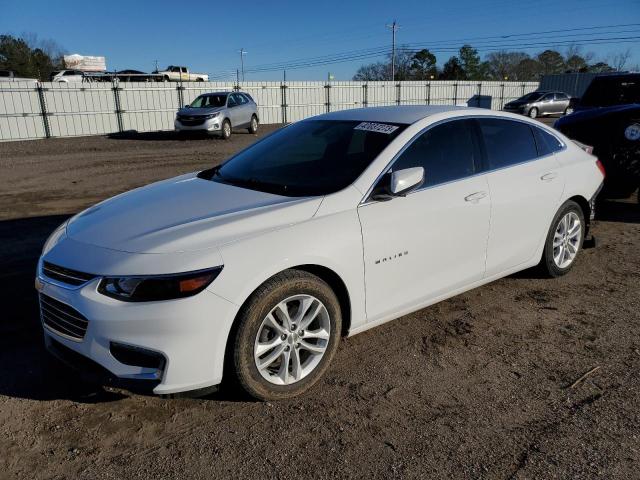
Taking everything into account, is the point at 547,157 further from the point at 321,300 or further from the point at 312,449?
the point at 312,449

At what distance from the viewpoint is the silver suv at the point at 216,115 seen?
19.1 metres

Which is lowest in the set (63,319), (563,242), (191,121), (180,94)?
(563,242)

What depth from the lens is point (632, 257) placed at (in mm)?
5664

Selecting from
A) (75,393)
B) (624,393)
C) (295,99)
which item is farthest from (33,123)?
(624,393)

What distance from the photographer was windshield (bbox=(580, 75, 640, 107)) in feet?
28.4

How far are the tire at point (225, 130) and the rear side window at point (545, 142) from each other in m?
15.9

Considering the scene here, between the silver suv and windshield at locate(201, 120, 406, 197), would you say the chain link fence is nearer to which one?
the silver suv

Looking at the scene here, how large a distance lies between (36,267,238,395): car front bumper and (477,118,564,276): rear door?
232cm

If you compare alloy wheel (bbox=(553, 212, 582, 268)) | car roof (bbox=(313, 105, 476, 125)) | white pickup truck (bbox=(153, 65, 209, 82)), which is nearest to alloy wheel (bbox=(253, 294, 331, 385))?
car roof (bbox=(313, 105, 476, 125))

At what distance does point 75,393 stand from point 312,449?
1.53m

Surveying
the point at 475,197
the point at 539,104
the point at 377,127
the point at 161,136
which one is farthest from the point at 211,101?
the point at 539,104

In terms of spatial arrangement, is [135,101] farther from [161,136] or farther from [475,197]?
[475,197]

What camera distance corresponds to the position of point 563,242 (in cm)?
493

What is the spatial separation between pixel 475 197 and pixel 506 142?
79 cm
